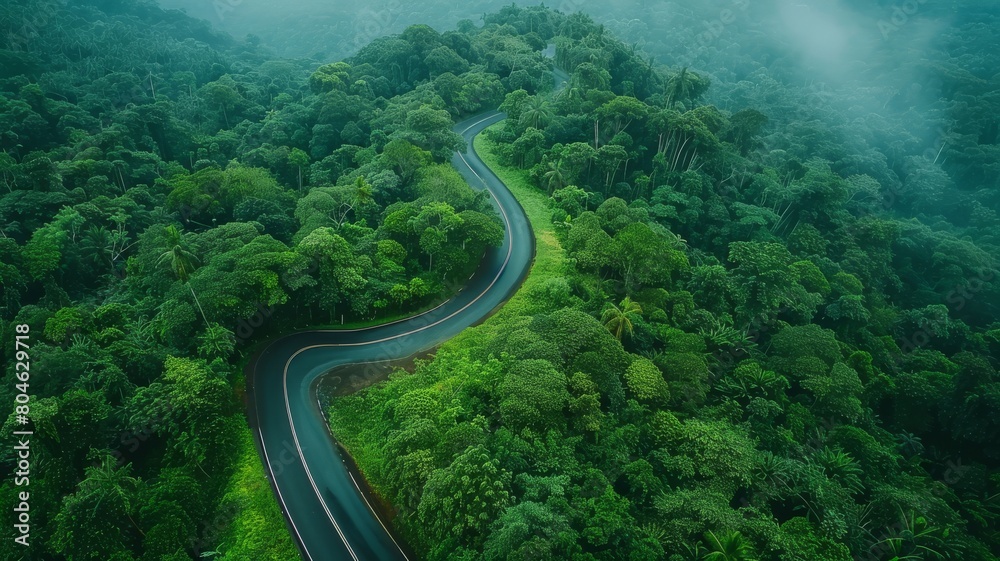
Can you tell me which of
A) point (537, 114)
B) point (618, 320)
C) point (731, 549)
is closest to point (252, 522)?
point (731, 549)

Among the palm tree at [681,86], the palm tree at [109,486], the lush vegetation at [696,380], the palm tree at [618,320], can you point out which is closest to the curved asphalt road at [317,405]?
the lush vegetation at [696,380]

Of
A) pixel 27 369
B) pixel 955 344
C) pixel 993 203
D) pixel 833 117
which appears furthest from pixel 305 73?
pixel 993 203

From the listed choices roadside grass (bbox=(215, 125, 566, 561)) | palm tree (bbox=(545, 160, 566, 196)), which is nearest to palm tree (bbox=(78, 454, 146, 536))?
roadside grass (bbox=(215, 125, 566, 561))

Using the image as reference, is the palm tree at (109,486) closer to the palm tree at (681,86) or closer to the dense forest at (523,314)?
the dense forest at (523,314)

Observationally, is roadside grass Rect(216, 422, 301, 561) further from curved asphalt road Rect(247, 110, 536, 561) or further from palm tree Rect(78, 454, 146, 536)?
palm tree Rect(78, 454, 146, 536)

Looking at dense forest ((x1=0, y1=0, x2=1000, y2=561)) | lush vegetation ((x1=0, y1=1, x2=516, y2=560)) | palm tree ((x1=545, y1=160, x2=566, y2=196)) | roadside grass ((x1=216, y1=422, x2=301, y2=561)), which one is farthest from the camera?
palm tree ((x1=545, y1=160, x2=566, y2=196))

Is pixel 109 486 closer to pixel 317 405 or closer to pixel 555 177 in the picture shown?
pixel 317 405
